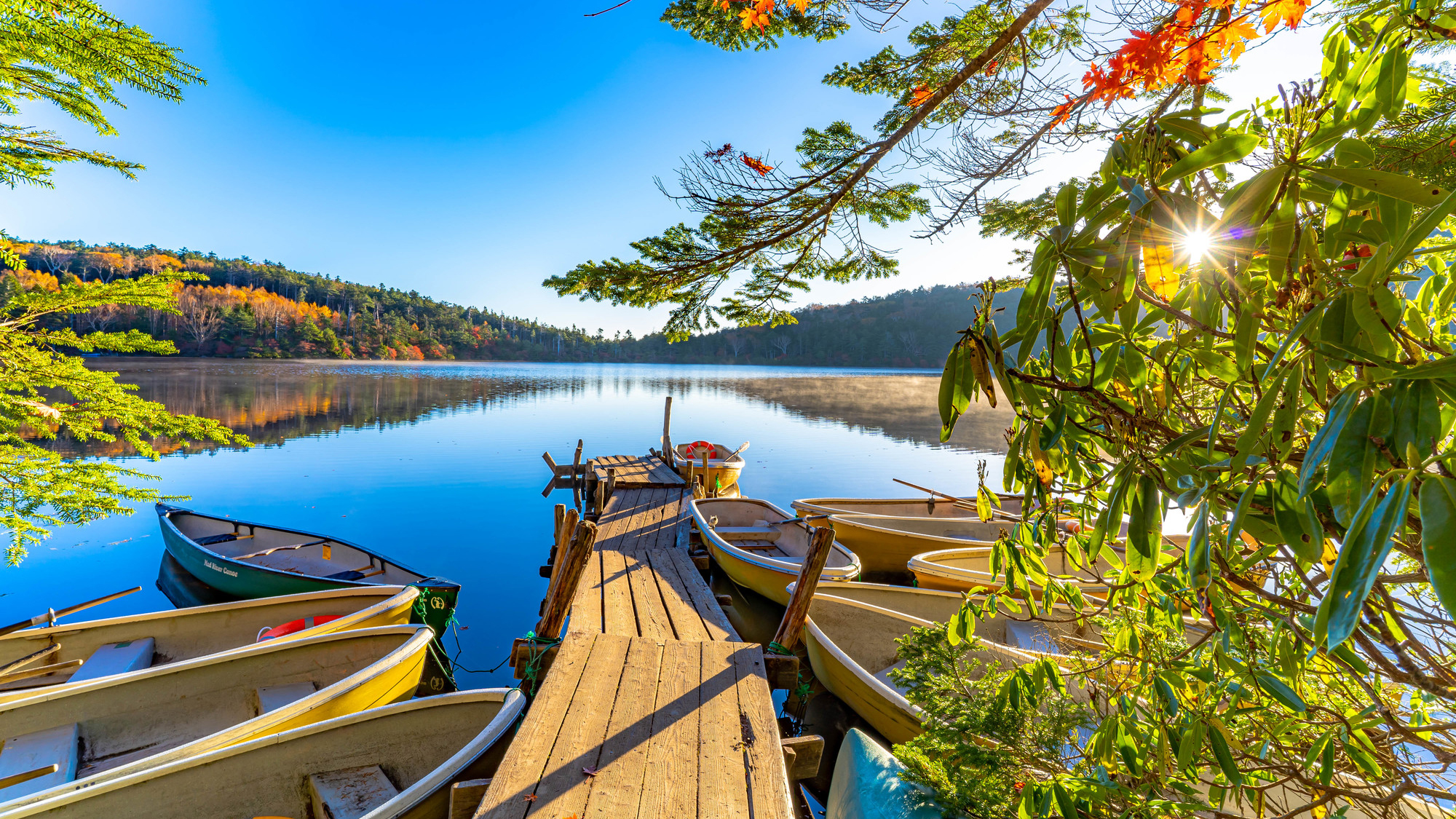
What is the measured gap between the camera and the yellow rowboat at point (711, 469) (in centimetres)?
1254

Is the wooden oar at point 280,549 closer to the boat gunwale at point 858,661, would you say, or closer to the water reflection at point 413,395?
the boat gunwale at point 858,661

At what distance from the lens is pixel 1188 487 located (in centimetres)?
87

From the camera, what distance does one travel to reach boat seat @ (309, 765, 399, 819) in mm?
3504

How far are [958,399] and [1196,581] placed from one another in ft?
1.67

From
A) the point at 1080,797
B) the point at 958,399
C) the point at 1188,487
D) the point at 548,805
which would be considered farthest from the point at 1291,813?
the point at 548,805

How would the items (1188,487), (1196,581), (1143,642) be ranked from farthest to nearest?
(1143,642)
(1188,487)
(1196,581)

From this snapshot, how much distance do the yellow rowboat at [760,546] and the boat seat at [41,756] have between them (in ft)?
19.9

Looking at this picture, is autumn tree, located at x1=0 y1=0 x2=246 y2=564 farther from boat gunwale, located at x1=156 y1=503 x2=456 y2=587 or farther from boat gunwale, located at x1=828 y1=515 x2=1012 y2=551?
boat gunwale, located at x1=828 y1=515 x2=1012 y2=551

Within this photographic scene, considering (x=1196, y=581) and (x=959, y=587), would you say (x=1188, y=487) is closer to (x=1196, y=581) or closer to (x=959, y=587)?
(x=1196, y=581)

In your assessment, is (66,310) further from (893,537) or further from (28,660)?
(893,537)

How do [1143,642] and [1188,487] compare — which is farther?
[1143,642]

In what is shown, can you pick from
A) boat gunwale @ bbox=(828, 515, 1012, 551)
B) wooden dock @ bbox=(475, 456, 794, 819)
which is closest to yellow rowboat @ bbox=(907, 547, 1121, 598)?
boat gunwale @ bbox=(828, 515, 1012, 551)

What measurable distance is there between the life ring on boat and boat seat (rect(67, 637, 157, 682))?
885 mm

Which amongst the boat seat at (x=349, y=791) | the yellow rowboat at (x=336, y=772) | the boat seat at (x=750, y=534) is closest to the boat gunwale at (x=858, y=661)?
the yellow rowboat at (x=336, y=772)
